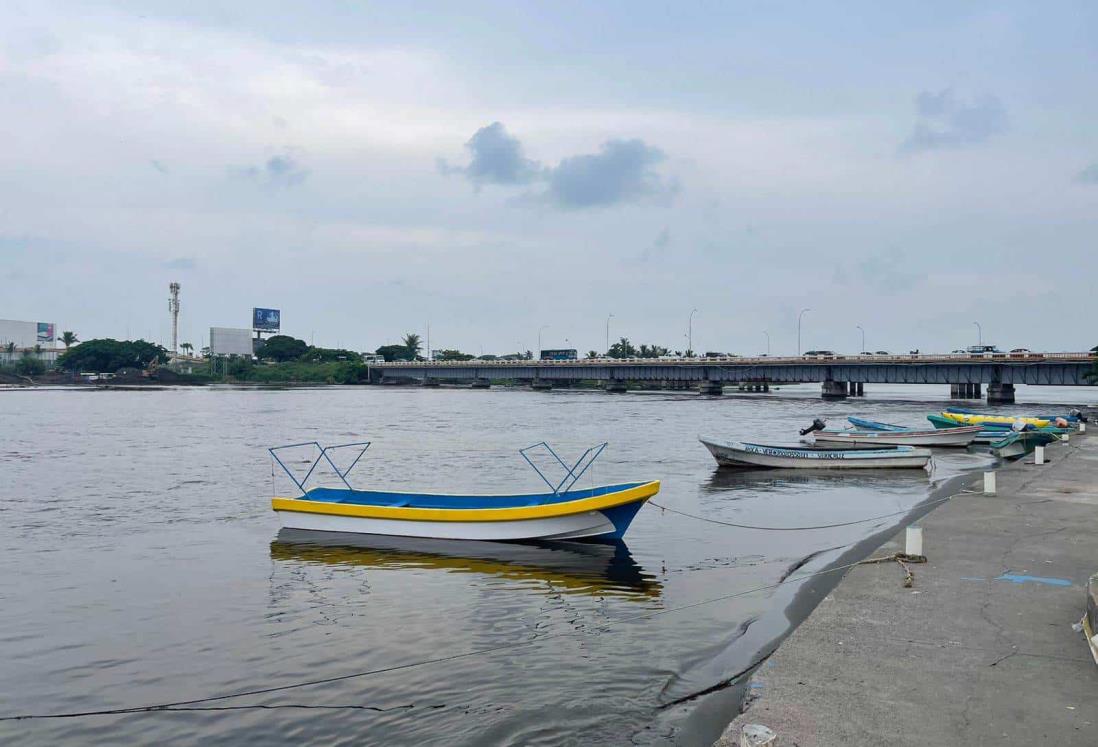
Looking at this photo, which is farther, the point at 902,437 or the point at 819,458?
the point at 902,437

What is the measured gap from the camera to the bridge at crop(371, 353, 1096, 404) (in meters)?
100

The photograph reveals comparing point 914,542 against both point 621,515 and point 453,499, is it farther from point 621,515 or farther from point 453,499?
point 453,499

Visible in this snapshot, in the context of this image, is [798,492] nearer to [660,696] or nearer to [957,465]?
[957,465]

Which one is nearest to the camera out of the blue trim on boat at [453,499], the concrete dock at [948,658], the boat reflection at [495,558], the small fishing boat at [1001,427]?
the concrete dock at [948,658]

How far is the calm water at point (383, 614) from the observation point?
33.5 ft

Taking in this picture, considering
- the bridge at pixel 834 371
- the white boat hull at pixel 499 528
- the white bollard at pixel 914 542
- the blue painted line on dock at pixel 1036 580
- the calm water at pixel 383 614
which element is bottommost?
the calm water at pixel 383 614

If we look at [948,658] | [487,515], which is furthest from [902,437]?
[948,658]

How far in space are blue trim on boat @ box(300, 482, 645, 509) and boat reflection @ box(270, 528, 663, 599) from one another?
980 millimetres

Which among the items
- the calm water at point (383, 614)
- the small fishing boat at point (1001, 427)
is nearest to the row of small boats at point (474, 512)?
the calm water at point (383, 614)

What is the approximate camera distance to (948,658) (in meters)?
9.27

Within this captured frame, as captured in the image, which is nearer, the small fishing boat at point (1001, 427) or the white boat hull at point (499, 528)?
the white boat hull at point (499, 528)

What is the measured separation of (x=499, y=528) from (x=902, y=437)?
31171 mm

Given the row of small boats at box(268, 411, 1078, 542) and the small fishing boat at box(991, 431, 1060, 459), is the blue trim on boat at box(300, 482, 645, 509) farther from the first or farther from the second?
the small fishing boat at box(991, 431, 1060, 459)

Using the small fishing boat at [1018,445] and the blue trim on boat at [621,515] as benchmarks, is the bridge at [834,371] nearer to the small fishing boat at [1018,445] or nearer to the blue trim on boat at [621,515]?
the small fishing boat at [1018,445]
